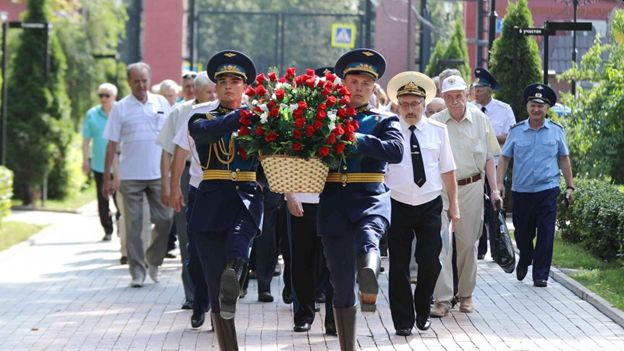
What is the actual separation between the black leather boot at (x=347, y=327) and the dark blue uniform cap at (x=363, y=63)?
5.15 feet

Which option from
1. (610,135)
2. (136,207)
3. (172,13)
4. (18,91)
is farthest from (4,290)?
(172,13)

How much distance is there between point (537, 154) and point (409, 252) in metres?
3.53

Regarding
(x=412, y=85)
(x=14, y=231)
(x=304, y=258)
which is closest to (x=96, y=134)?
(x=14, y=231)

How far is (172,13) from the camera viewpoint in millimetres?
41156

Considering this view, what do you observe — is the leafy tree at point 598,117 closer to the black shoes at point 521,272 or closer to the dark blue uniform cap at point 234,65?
the black shoes at point 521,272

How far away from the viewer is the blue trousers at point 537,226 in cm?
1401

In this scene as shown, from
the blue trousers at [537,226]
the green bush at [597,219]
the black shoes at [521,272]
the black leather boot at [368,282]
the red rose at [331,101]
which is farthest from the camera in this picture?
the green bush at [597,219]

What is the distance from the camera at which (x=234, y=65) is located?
31.8 feet

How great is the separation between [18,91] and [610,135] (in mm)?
11403

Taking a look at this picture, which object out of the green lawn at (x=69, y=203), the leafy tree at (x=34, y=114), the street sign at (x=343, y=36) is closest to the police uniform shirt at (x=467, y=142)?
the green lawn at (x=69, y=203)

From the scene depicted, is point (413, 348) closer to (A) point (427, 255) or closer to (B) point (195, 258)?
(A) point (427, 255)

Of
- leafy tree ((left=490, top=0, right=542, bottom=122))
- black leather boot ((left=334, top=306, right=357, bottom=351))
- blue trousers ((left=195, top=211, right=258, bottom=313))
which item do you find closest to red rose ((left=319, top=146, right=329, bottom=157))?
blue trousers ((left=195, top=211, right=258, bottom=313))

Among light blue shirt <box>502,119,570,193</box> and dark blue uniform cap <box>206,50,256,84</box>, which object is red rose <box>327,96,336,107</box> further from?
Result: light blue shirt <box>502,119,570,193</box>

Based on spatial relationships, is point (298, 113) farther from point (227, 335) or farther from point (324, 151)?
point (227, 335)
